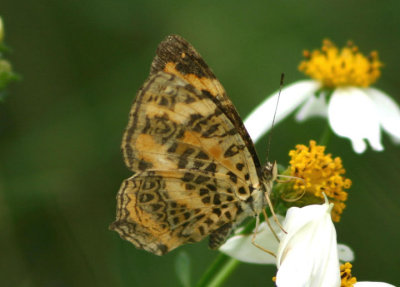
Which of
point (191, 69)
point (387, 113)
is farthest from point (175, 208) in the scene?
point (387, 113)

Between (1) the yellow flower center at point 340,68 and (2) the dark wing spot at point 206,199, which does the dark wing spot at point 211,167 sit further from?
(1) the yellow flower center at point 340,68

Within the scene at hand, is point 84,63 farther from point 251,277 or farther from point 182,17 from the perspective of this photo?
point 251,277

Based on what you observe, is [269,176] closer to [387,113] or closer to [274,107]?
[274,107]

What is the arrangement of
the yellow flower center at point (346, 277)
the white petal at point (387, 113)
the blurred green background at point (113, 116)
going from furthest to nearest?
the blurred green background at point (113, 116) < the white petal at point (387, 113) < the yellow flower center at point (346, 277)

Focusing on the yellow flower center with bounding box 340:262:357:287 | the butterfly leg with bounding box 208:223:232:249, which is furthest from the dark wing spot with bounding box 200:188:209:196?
the yellow flower center with bounding box 340:262:357:287

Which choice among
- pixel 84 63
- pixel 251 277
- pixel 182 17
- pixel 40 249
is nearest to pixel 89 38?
pixel 84 63

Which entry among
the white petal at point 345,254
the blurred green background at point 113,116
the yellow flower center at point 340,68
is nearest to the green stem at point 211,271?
the white petal at point 345,254
